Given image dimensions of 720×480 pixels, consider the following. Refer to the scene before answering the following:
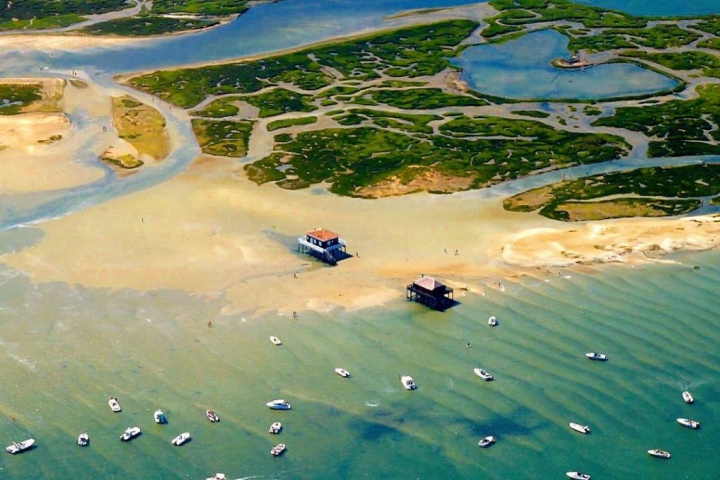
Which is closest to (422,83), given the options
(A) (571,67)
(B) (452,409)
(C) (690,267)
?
(A) (571,67)

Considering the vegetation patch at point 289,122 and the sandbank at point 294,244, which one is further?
the vegetation patch at point 289,122

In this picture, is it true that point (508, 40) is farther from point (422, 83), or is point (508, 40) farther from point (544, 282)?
point (544, 282)

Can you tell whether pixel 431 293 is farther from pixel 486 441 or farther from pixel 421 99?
pixel 421 99

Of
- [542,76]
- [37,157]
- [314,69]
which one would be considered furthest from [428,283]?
[542,76]

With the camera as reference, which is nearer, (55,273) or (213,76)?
(55,273)

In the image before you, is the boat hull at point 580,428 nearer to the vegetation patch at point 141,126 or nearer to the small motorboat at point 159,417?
the small motorboat at point 159,417

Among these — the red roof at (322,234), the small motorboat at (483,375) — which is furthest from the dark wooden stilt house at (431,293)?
the red roof at (322,234)

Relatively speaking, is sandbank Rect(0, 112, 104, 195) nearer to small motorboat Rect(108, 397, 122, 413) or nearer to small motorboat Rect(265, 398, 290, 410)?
small motorboat Rect(108, 397, 122, 413)
